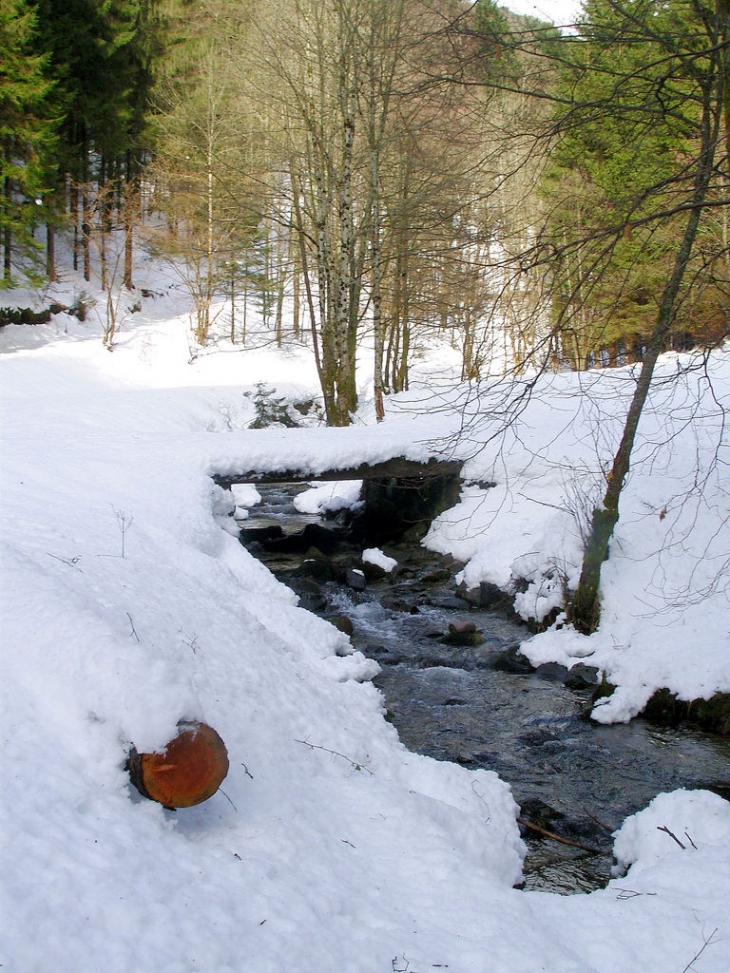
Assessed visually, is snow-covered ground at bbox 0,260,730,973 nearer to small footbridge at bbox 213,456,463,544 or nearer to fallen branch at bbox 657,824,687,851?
fallen branch at bbox 657,824,687,851

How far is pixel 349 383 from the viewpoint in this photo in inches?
591

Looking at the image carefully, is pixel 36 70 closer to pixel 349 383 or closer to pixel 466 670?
pixel 349 383

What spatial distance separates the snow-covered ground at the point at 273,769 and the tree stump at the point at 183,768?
7 cm

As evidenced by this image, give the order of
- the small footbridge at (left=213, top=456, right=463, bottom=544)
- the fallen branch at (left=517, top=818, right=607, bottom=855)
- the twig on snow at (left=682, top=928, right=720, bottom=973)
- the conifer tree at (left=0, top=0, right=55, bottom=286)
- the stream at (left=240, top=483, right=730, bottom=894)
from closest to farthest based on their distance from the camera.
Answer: the twig on snow at (left=682, top=928, right=720, bottom=973) → the fallen branch at (left=517, top=818, right=607, bottom=855) → the stream at (left=240, top=483, right=730, bottom=894) → the small footbridge at (left=213, top=456, right=463, bottom=544) → the conifer tree at (left=0, top=0, right=55, bottom=286)

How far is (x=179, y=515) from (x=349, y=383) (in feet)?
24.6

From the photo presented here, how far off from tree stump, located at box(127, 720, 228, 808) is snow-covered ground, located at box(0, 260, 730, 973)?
73 mm

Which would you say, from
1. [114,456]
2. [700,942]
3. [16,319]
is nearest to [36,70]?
[16,319]

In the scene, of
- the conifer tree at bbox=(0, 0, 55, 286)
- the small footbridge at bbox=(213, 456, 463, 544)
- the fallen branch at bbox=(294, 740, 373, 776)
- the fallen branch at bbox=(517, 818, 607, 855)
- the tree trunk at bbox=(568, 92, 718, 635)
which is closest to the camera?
the fallen branch at bbox=(294, 740, 373, 776)

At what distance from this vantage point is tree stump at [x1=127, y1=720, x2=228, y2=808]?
3252 mm

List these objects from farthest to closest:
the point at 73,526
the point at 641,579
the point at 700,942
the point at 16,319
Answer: the point at 16,319 < the point at 641,579 < the point at 73,526 < the point at 700,942

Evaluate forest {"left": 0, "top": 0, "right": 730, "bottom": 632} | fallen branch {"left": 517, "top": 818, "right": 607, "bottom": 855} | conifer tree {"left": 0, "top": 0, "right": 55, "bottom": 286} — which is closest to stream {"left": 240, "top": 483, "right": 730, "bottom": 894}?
fallen branch {"left": 517, "top": 818, "right": 607, "bottom": 855}

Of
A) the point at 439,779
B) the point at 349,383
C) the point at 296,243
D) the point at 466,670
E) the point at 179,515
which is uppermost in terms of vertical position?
the point at 296,243

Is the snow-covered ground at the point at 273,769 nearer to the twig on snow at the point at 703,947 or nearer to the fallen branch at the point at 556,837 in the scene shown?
the twig on snow at the point at 703,947

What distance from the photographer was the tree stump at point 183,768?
3.25m
